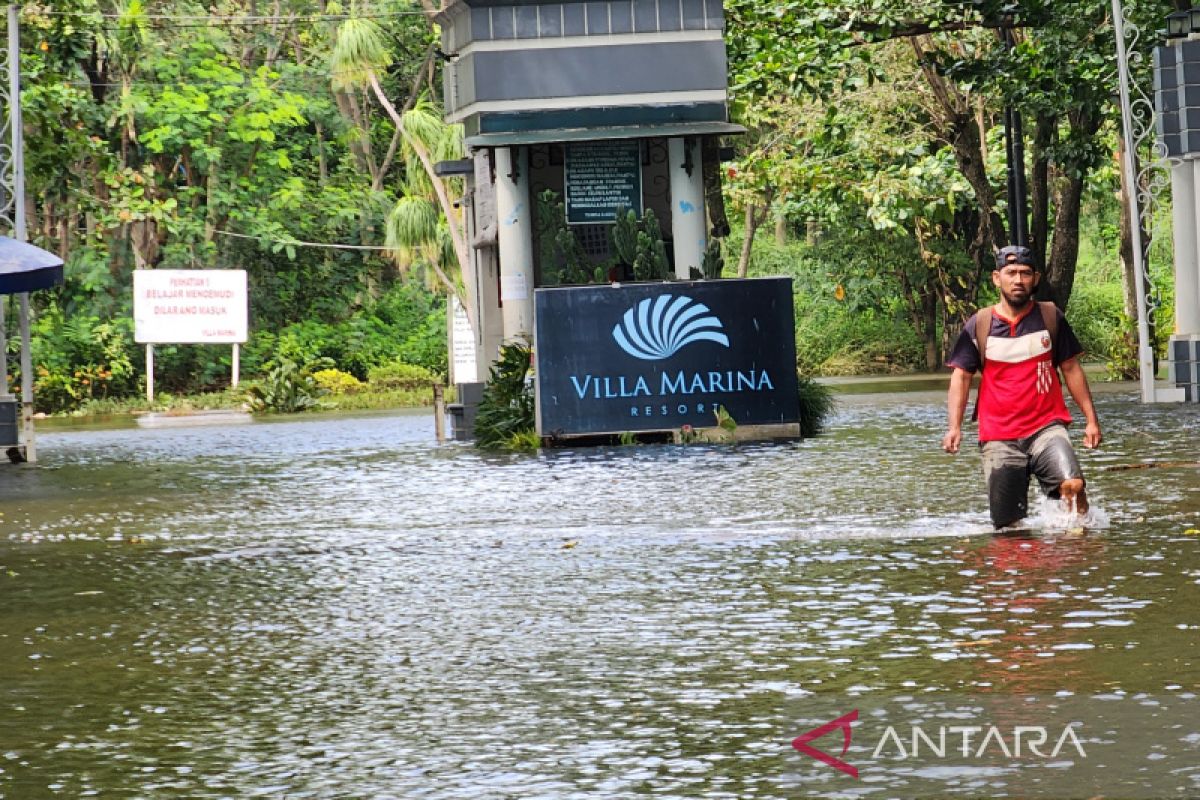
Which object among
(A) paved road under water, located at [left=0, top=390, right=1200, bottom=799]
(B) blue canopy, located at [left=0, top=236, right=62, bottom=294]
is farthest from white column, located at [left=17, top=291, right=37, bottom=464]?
(A) paved road under water, located at [left=0, top=390, right=1200, bottom=799]

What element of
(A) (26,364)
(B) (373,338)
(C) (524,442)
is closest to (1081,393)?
(C) (524,442)

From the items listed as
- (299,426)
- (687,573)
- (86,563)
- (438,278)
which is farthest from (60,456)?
(438,278)

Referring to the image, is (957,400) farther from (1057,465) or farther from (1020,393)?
(1057,465)

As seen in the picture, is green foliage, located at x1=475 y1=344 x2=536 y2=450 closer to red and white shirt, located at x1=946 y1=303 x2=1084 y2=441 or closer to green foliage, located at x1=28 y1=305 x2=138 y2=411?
red and white shirt, located at x1=946 y1=303 x2=1084 y2=441

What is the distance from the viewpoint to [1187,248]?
84.1ft

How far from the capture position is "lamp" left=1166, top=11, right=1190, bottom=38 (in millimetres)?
24047

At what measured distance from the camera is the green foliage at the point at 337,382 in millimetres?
45938

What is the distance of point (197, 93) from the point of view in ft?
161

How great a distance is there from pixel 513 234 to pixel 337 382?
2102 cm

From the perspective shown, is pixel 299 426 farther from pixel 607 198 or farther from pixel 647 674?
pixel 647 674

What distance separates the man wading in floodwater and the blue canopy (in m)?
11.5

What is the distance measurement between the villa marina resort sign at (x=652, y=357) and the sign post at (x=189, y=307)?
23896mm

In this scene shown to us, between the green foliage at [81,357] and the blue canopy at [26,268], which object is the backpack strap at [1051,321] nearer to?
the blue canopy at [26,268]

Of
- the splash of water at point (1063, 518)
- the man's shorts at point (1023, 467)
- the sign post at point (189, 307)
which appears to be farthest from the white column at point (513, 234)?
the sign post at point (189, 307)
